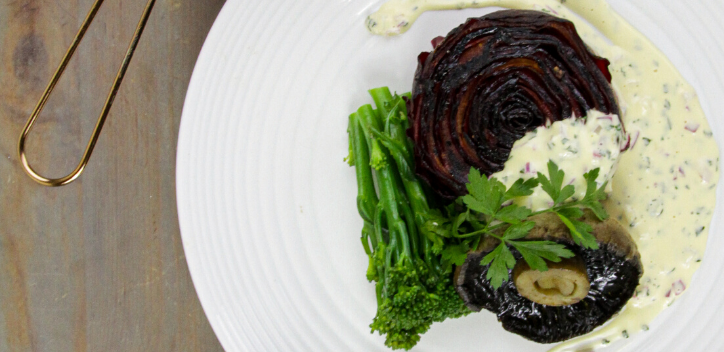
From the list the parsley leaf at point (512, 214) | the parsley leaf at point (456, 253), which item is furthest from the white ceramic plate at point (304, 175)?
the parsley leaf at point (512, 214)

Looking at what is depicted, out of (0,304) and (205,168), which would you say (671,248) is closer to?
(205,168)

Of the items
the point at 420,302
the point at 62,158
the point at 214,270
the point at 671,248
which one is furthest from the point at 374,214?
the point at 62,158

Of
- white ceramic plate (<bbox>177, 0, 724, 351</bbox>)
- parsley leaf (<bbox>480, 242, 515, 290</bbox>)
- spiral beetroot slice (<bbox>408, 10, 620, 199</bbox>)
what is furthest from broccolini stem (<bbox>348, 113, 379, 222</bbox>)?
parsley leaf (<bbox>480, 242, 515, 290</bbox>)

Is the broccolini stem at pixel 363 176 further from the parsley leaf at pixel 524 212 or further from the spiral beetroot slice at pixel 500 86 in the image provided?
the parsley leaf at pixel 524 212

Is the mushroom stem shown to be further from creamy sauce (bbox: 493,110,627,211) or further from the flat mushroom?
creamy sauce (bbox: 493,110,627,211)

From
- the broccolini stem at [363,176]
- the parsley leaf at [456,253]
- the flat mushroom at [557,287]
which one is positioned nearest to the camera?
the flat mushroom at [557,287]
